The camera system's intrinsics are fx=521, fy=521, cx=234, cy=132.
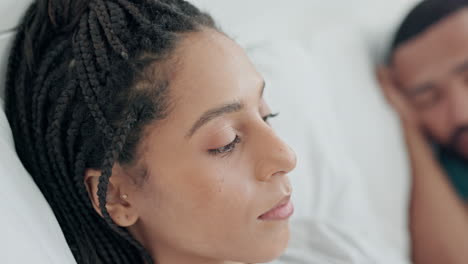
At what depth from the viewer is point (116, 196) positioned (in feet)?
2.21

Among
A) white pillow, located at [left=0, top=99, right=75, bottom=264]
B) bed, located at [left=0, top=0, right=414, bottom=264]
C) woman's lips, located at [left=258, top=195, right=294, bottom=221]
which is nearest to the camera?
white pillow, located at [left=0, top=99, right=75, bottom=264]

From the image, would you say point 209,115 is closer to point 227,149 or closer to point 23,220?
point 227,149

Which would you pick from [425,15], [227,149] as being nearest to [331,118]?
[425,15]

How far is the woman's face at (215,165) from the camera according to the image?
63cm

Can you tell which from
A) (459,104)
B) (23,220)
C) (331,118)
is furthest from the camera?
(459,104)

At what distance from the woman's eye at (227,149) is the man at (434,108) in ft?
2.50

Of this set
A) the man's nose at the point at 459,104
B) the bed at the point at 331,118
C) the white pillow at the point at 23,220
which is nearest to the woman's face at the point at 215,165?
the white pillow at the point at 23,220

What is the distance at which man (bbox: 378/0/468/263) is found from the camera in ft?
4.08

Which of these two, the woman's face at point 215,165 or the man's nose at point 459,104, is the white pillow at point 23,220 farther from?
the man's nose at point 459,104

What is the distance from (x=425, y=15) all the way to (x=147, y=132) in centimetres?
99

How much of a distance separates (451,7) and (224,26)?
2.06 feet

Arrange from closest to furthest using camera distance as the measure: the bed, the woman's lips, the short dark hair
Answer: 1. the woman's lips
2. the bed
3. the short dark hair

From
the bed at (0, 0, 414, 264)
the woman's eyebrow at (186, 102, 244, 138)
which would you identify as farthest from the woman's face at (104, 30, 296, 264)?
the bed at (0, 0, 414, 264)

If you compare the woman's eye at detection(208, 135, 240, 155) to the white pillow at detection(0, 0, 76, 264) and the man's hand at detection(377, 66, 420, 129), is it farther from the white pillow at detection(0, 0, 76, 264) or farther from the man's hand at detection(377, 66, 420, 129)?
the man's hand at detection(377, 66, 420, 129)
